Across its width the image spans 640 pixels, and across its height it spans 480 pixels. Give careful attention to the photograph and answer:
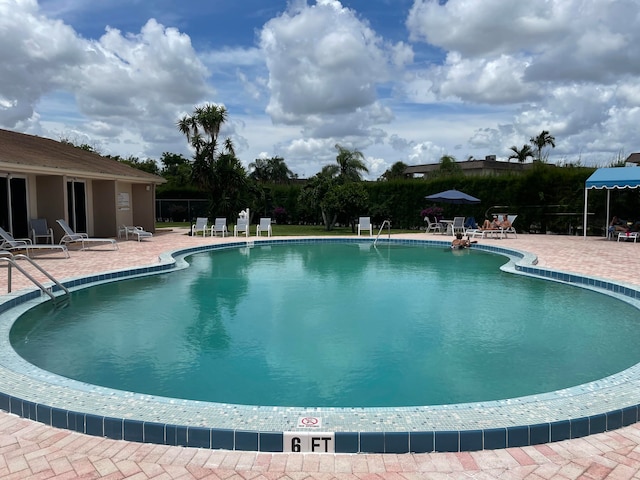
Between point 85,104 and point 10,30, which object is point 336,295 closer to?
point 10,30

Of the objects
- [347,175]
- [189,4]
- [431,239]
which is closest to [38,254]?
[189,4]

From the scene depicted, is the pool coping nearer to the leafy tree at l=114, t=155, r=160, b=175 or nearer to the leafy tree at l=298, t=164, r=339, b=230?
the leafy tree at l=298, t=164, r=339, b=230

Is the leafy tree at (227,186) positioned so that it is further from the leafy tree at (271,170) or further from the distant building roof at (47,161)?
the leafy tree at (271,170)

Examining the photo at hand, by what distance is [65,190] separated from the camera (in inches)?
625

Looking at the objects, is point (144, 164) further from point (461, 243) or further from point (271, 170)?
point (461, 243)

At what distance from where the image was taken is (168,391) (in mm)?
4555

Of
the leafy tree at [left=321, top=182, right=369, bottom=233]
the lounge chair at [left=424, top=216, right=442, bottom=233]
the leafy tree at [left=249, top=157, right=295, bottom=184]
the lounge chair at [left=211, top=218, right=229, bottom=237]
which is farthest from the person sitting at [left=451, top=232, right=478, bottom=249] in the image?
the leafy tree at [left=249, top=157, right=295, bottom=184]

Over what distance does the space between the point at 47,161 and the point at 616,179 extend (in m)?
19.0

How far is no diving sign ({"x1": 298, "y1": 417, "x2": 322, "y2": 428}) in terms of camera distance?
3320 millimetres

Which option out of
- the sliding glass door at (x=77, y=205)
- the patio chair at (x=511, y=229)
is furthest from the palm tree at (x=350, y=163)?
the sliding glass door at (x=77, y=205)

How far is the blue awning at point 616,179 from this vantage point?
55.0 ft

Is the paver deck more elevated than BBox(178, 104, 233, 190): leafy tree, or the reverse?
BBox(178, 104, 233, 190): leafy tree

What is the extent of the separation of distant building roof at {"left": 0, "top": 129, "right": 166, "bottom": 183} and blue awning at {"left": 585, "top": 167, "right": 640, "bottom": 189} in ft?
57.8

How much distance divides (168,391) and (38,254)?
10587mm
